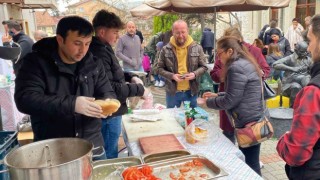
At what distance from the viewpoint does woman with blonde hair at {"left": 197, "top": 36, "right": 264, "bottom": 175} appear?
8.48 feet

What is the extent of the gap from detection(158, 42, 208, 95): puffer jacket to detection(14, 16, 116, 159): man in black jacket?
7.38 ft

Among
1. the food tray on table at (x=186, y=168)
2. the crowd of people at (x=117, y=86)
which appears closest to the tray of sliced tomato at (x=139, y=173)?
the food tray on table at (x=186, y=168)

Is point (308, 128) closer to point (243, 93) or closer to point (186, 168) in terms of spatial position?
point (186, 168)

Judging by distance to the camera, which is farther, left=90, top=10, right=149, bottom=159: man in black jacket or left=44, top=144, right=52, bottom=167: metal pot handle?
left=90, top=10, right=149, bottom=159: man in black jacket

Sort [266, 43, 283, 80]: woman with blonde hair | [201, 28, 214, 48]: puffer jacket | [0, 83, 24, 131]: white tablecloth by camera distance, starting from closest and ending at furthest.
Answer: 1. [0, 83, 24, 131]: white tablecloth
2. [266, 43, 283, 80]: woman with blonde hair
3. [201, 28, 214, 48]: puffer jacket

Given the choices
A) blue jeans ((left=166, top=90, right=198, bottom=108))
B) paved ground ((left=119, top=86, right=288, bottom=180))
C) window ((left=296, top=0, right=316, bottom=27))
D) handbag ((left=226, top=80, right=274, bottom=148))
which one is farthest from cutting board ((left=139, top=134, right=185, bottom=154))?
window ((left=296, top=0, right=316, bottom=27))

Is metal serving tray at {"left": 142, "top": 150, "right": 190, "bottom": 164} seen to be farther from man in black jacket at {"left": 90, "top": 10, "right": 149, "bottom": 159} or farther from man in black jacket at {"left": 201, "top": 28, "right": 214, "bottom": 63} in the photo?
man in black jacket at {"left": 201, "top": 28, "right": 214, "bottom": 63}

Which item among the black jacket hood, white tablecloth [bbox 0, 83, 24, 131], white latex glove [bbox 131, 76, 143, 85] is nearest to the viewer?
the black jacket hood

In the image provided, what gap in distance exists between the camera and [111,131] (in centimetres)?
293

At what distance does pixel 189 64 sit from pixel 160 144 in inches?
81.5

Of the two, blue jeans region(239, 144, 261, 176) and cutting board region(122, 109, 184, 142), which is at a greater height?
cutting board region(122, 109, 184, 142)

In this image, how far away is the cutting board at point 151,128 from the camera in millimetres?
2582

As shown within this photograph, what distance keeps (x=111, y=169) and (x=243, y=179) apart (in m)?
0.78

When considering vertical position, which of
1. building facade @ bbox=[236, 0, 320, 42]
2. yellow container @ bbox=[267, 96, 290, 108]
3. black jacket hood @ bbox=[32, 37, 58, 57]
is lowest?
yellow container @ bbox=[267, 96, 290, 108]
